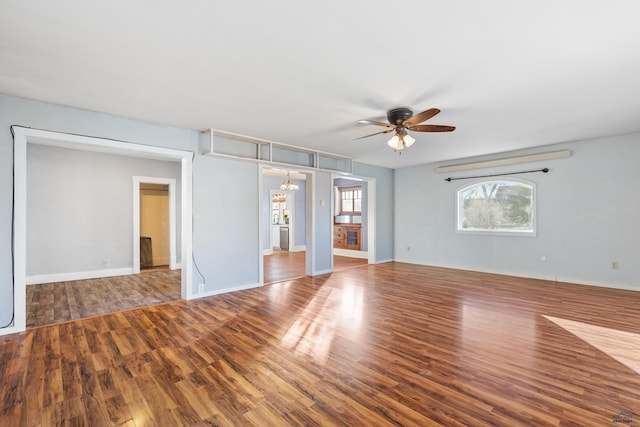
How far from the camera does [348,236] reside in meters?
9.34

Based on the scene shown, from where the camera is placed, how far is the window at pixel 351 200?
967 cm

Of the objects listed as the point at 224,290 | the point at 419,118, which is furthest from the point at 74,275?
the point at 419,118

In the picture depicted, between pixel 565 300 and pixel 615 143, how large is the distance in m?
2.84

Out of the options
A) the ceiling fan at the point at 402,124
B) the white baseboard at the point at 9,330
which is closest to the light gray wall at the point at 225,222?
the white baseboard at the point at 9,330

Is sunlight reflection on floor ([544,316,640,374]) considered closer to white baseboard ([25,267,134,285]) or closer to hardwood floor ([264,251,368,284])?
hardwood floor ([264,251,368,284])

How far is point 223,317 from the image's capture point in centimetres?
357

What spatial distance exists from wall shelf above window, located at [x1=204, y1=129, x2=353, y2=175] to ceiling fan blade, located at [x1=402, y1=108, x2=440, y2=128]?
247cm

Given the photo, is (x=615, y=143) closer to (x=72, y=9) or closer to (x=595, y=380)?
(x=595, y=380)

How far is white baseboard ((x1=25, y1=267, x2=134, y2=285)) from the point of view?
17.3ft

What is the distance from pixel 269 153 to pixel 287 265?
3147 millimetres

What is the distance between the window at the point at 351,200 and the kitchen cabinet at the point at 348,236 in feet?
2.18

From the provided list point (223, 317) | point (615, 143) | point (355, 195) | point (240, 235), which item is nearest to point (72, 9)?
point (223, 317)

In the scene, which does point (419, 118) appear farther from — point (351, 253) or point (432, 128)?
point (351, 253)

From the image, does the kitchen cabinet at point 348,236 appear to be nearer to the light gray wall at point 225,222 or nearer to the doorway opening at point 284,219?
the doorway opening at point 284,219
